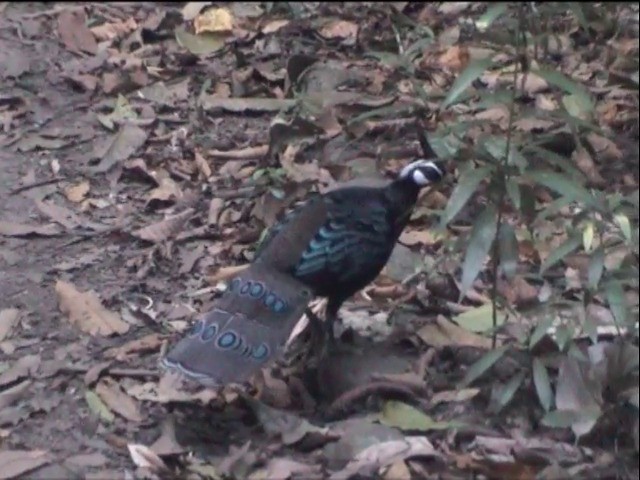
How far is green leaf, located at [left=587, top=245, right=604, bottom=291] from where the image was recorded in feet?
13.4

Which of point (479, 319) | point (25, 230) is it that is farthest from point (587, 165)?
point (25, 230)

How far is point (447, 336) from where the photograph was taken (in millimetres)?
4898

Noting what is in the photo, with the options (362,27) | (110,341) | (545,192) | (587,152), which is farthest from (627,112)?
(110,341)

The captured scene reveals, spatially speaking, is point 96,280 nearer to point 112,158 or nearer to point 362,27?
point 112,158

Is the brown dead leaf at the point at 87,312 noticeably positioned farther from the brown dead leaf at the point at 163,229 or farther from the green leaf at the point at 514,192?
the green leaf at the point at 514,192

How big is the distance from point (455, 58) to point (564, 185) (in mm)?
2809

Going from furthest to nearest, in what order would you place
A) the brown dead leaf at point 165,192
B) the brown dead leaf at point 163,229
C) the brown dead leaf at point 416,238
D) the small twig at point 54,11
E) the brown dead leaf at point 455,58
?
the small twig at point 54,11, the brown dead leaf at point 455,58, the brown dead leaf at point 165,192, the brown dead leaf at point 163,229, the brown dead leaf at point 416,238

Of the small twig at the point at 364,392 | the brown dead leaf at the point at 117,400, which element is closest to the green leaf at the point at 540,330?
the small twig at the point at 364,392

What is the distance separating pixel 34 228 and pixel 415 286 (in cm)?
166

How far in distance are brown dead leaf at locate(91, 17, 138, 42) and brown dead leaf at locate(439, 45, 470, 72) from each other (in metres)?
1.77

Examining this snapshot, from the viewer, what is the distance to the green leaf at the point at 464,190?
4.23 m

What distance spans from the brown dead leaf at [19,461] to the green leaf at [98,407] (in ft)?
0.85

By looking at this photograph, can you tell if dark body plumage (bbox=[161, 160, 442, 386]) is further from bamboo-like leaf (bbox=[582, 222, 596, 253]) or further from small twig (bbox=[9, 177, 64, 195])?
small twig (bbox=[9, 177, 64, 195])

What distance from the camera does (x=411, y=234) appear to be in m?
5.61
